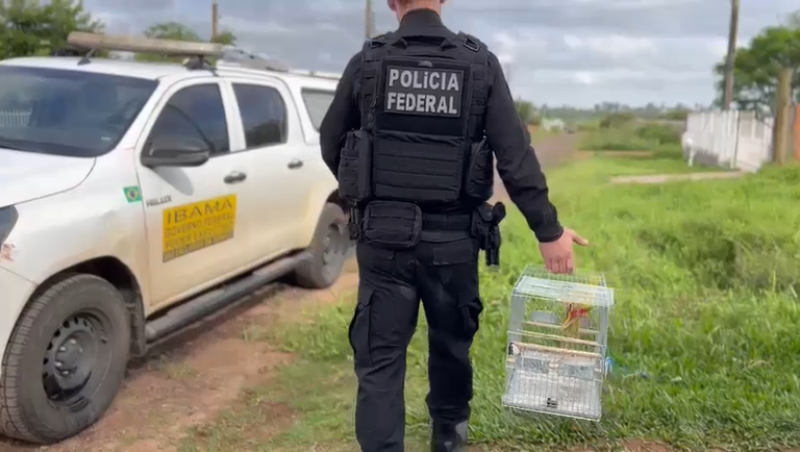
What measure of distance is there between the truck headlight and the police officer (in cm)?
142

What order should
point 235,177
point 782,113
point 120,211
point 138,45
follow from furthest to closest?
1. point 782,113
2. point 138,45
3. point 235,177
4. point 120,211

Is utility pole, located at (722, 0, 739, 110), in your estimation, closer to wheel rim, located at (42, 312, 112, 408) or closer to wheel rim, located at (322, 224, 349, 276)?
wheel rim, located at (322, 224, 349, 276)

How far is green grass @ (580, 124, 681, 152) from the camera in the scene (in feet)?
110

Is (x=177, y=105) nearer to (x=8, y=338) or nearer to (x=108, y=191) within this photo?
(x=108, y=191)

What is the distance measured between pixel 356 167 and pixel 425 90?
369mm

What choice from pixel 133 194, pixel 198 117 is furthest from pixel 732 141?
pixel 133 194

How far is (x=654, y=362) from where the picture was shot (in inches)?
167

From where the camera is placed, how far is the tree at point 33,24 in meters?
17.2

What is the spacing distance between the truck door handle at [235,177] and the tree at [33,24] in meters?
13.6

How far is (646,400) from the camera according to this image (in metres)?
3.74

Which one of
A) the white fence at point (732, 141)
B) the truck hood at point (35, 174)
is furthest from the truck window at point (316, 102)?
the white fence at point (732, 141)

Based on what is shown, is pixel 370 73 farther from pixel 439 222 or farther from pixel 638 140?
pixel 638 140

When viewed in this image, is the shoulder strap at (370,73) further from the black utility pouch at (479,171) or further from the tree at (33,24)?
the tree at (33,24)

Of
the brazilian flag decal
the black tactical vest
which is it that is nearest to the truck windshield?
the brazilian flag decal
